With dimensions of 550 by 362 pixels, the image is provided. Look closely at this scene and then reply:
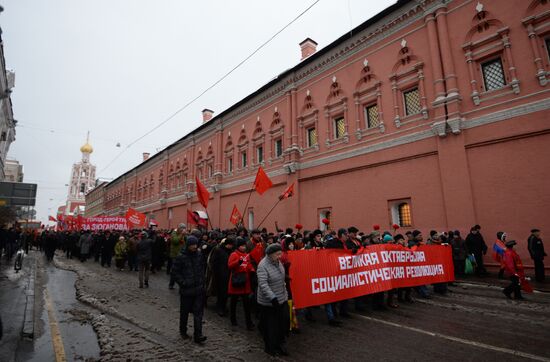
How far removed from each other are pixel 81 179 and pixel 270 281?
112364 millimetres

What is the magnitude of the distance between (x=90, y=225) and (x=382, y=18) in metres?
28.0

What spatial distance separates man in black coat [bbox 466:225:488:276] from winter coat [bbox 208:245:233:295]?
9.39 meters

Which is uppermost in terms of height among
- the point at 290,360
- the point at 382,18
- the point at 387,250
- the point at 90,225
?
the point at 382,18

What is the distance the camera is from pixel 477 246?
11367 mm

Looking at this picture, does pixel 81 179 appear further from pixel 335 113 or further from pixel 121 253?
pixel 335 113

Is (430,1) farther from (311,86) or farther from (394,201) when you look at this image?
(394,201)

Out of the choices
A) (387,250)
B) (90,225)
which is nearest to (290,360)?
(387,250)

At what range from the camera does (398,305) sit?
26.1ft

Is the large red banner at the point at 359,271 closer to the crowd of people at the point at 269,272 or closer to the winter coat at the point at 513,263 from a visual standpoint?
the crowd of people at the point at 269,272

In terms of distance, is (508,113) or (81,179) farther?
(81,179)

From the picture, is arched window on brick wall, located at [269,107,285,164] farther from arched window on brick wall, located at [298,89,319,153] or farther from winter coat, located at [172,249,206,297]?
winter coat, located at [172,249,206,297]

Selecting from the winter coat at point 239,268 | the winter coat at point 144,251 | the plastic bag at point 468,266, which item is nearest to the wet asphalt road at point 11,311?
the winter coat at point 144,251

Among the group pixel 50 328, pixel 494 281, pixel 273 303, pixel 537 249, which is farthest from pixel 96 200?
pixel 537 249

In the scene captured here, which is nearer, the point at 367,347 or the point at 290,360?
the point at 290,360
